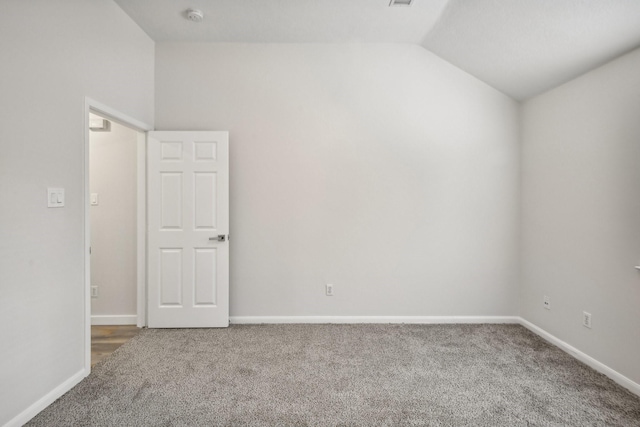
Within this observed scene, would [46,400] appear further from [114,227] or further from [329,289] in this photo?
[329,289]

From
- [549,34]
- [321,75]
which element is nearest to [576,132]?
[549,34]

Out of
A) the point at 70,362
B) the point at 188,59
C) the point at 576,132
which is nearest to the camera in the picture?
the point at 70,362

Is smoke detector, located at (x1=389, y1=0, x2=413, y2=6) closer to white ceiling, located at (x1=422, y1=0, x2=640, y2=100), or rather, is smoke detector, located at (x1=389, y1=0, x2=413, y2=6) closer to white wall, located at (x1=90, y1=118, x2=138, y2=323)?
white ceiling, located at (x1=422, y1=0, x2=640, y2=100)

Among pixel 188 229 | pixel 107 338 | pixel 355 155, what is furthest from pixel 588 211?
pixel 107 338

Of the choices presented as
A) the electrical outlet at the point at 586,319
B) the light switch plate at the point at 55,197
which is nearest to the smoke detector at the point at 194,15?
the light switch plate at the point at 55,197

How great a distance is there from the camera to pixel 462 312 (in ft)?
10.9

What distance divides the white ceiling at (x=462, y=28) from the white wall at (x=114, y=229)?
4.43 feet

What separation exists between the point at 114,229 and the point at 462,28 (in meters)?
3.90

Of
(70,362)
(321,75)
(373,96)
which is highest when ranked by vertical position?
(321,75)

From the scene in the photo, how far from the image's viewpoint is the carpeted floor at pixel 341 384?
1.87 m

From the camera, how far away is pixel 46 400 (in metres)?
1.96

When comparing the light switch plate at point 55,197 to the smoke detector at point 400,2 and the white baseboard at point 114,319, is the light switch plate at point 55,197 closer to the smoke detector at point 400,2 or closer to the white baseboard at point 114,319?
the white baseboard at point 114,319

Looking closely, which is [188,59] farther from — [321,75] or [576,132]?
[576,132]

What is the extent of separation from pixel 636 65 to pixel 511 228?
1660 mm
